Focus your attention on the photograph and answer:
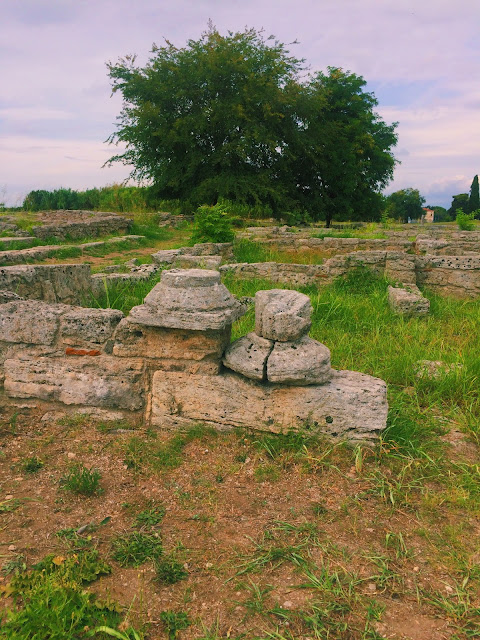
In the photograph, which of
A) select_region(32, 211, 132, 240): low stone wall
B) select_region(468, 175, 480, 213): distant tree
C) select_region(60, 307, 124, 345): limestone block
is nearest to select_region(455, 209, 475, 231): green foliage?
select_region(32, 211, 132, 240): low stone wall

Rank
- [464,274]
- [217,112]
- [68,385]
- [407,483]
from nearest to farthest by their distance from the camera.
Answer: [407,483] < [68,385] < [464,274] < [217,112]

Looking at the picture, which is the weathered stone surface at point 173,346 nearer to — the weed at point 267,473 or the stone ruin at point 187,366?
the stone ruin at point 187,366

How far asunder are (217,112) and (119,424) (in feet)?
63.4

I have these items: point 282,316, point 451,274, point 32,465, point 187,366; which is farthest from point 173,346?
point 451,274

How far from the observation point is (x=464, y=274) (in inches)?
326

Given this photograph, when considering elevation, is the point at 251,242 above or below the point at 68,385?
above

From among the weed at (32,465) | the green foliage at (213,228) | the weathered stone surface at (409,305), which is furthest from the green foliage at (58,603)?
the green foliage at (213,228)

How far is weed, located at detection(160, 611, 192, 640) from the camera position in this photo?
204cm

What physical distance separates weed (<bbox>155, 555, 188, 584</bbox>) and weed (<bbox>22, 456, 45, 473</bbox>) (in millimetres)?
1185

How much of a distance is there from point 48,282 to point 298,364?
2.86 m

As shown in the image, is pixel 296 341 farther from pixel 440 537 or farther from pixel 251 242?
pixel 251 242

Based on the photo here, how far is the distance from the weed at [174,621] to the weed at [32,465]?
1.44 metres

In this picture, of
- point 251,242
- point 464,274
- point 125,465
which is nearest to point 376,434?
point 125,465

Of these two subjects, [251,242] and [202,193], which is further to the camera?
[202,193]
